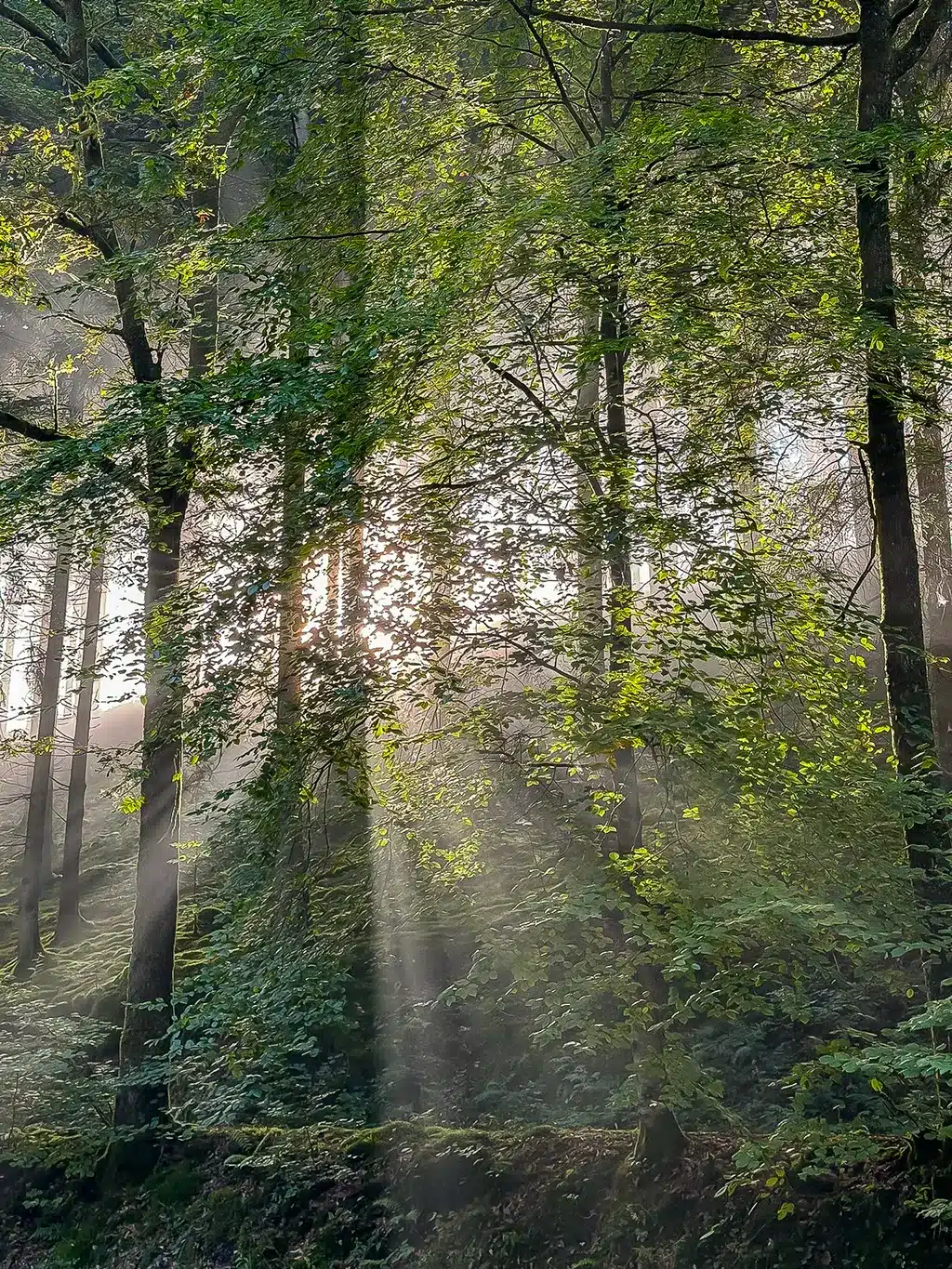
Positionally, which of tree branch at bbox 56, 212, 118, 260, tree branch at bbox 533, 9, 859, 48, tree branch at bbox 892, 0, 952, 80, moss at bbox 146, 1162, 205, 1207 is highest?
tree branch at bbox 56, 212, 118, 260

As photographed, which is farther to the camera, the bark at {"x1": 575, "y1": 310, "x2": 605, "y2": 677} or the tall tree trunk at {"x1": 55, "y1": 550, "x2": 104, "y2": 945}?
the tall tree trunk at {"x1": 55, "y1": 550, "x2": 104, "y2": 945}

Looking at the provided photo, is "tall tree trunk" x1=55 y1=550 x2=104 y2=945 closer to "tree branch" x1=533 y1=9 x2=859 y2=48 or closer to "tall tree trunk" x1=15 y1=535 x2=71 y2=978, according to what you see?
"tall tree trunk" x1=15 y1=535 x2=71 y2=978

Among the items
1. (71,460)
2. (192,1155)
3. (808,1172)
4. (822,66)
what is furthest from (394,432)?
(192,1155)

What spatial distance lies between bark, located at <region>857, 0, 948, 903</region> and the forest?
3cm

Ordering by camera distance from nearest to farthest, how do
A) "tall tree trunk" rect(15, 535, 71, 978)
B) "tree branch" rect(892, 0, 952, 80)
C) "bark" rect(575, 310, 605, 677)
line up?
"bark" rect(575, 310, 605, 677) < "tree branch" rect(892, 0, 952, 80) < "tall tree trunk" rect(15, 535, 71, 978)

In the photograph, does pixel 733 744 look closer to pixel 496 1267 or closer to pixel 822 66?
pixel 496 1267

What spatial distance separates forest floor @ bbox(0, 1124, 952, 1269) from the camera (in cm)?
595

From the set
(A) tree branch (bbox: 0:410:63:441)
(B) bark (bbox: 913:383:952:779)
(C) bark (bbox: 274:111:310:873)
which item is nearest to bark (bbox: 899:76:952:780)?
(B) bark (bbox: 913:383:952:779)

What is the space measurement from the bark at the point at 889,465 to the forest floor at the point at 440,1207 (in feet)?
6.69

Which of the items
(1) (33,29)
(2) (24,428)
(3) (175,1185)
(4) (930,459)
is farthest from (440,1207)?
(1) (33,29)

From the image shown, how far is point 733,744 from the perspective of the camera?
5.70 meters

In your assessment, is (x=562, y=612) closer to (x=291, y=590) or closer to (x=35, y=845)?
(x=291, y=590)

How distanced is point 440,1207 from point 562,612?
187 inches

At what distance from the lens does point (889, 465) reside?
21.9 ft
